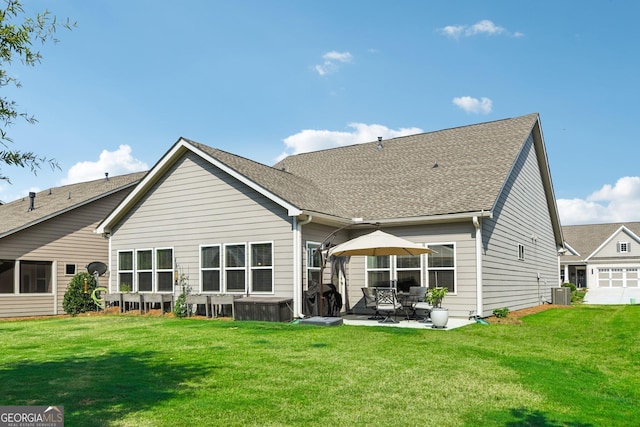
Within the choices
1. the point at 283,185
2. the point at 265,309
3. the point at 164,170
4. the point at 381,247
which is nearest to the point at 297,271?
the point at 265,309

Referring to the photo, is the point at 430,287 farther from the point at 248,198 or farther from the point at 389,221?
the point at 248,198

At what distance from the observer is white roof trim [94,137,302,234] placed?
550 inches

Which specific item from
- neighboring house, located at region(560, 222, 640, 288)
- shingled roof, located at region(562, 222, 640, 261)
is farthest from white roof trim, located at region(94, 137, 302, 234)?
shingled roof, located at region(562, 222, 640, 261)

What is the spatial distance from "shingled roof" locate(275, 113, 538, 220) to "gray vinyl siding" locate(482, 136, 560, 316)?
825 millimetres

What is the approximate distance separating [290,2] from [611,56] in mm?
10787

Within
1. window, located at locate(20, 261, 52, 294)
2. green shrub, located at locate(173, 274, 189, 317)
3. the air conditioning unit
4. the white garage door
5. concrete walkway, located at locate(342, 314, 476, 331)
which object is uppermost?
window, located at locate(20, 261, 52, 294)

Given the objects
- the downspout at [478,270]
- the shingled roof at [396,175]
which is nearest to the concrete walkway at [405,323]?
the downspout at [478,270]

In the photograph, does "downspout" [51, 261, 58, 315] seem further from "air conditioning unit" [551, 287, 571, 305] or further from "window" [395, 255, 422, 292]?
"air conditioning unit" [551, 287, 571, 305]

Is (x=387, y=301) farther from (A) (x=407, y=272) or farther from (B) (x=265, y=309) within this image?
(B) (x=265, y=309)

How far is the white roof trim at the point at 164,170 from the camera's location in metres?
14.0

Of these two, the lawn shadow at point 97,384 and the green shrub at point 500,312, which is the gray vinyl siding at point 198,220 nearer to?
the green shrub at point 500,312

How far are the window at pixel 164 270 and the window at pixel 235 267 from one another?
2.33 metres

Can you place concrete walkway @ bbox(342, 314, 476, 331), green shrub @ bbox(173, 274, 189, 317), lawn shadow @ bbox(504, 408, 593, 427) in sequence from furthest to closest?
green shrub @ bbox(173, 274, 189, 317)
concrete walkway @ bbox(342, 314, 476, 331)
lawn shadow @ bbox(504, 408, 593, 427)

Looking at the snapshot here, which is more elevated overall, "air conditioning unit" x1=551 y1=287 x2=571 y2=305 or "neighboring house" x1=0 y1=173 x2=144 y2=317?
"neighboring house" x1=0 y1=173 x2=144 y2=317
